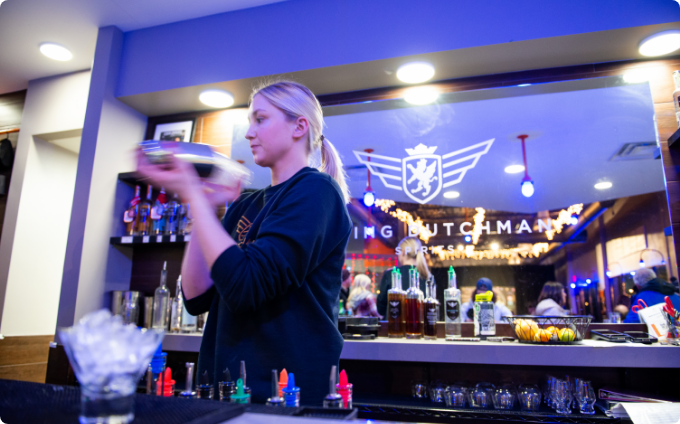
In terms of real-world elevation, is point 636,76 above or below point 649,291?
above

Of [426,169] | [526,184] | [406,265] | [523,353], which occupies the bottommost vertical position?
[523,353]

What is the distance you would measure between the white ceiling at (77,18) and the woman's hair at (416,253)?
153cm

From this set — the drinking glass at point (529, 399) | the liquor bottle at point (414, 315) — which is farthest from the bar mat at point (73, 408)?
the liquor bottle at point (414, 315)

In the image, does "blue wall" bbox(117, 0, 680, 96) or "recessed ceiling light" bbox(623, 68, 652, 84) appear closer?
"blue wall" bbox(117, 0, 680, 96)

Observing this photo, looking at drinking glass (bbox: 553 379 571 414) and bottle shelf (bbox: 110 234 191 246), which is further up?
bottle shelf (bbox: 110 234 191 246)

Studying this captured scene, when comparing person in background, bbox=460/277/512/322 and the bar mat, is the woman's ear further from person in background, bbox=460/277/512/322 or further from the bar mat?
person in background, bbox=460/277/512/322

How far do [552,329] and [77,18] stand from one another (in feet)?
9.81

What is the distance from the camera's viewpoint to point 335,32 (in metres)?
2.29

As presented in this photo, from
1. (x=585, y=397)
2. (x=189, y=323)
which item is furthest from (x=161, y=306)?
(x=585, y=397)

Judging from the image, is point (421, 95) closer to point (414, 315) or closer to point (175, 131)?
point (414, 315)

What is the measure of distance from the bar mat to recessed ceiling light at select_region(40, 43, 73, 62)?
2927 mm

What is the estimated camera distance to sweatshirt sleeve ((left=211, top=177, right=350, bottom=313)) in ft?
2.51

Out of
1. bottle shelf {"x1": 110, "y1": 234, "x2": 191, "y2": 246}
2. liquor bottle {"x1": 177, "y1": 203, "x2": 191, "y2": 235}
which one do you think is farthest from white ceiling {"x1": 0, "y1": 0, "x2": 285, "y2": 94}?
bottle shelf {"x1": 110, "y1": 234, "x2": 191, "y2": 246}

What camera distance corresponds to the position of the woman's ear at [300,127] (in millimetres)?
1052
